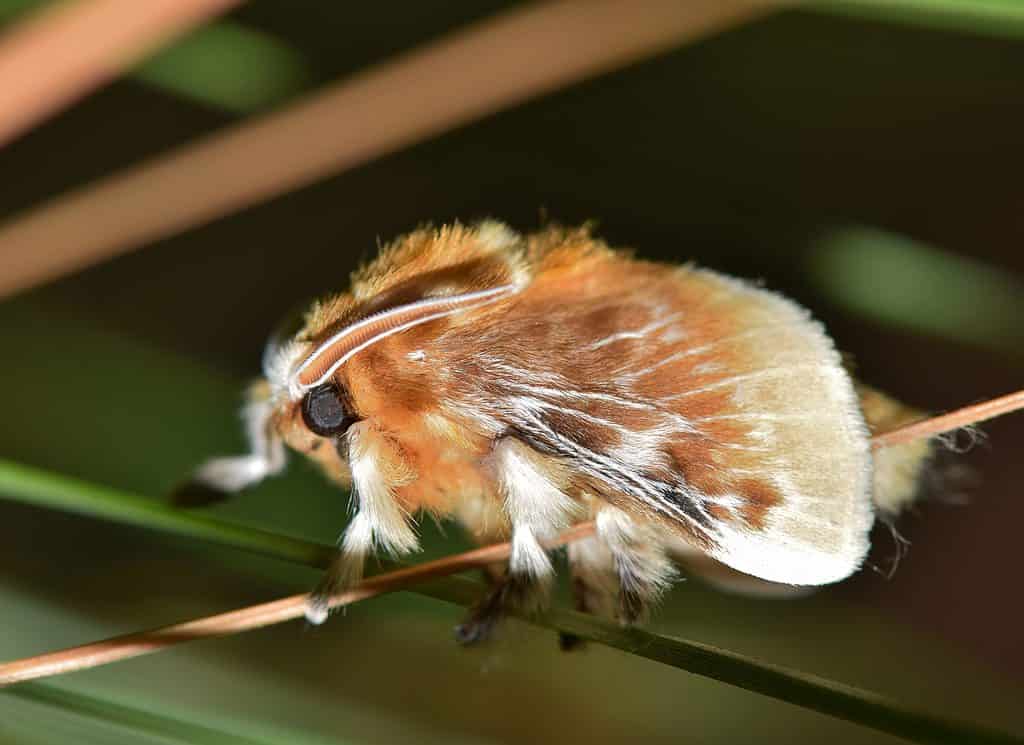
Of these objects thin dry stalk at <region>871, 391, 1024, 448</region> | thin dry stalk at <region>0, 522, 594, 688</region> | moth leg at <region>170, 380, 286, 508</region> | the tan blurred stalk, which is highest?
the tan blurred stalk

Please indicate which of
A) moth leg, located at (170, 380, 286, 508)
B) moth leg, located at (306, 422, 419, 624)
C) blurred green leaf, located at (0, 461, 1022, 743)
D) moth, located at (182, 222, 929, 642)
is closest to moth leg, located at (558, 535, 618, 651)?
moth, located at (182, 222, 929, 642)

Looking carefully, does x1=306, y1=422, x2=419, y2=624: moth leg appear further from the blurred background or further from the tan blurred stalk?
the tan blurred stalk

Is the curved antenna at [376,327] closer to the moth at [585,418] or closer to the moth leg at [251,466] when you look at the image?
the moth at [585,418]

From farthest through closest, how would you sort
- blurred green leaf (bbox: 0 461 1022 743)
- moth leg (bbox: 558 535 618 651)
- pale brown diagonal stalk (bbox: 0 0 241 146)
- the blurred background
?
the blurred background < pale brown diagonal stalk (bbox: 0 0 241 146) < moth leg (bbox: 558 535 618 651) < blurred green leaf (bbox: 0 461 1022 743)

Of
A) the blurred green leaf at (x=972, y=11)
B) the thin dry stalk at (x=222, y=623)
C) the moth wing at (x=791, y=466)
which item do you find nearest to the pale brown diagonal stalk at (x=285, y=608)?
the thin dry stalk at (x=222, y=623)

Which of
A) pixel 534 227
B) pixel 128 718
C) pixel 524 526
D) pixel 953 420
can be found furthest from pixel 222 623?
pixel 534 227
